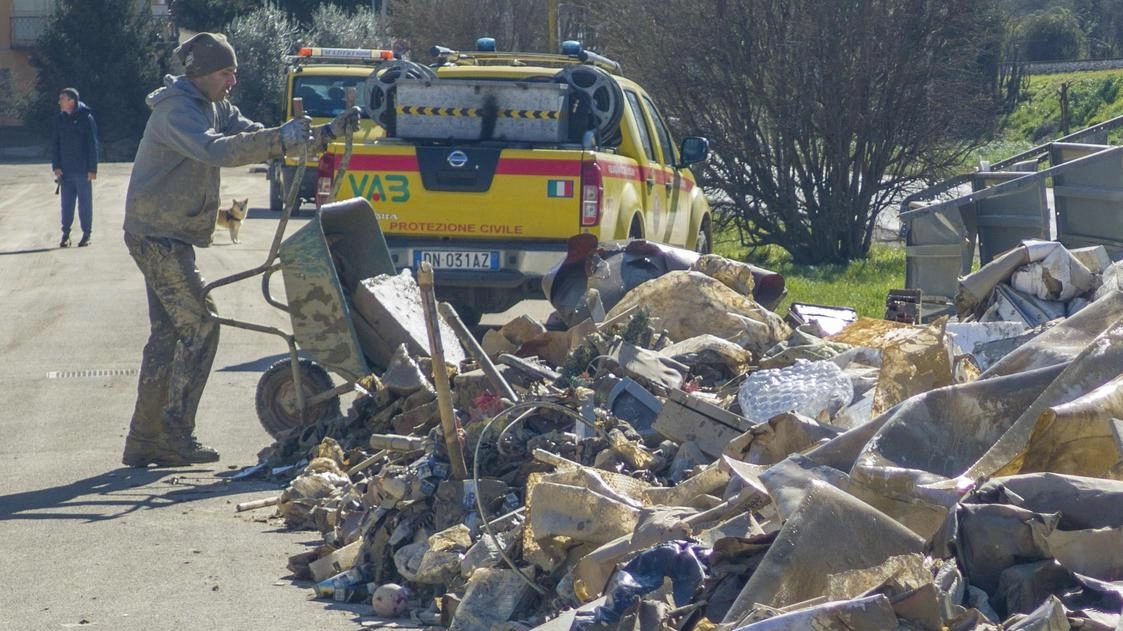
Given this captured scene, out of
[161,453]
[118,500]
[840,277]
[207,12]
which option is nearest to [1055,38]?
[207,12]

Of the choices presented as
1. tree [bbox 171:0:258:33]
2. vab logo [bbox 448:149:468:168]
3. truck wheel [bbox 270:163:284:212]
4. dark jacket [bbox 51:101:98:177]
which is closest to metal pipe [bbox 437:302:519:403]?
vab logo [bbox 448:149:468:168]

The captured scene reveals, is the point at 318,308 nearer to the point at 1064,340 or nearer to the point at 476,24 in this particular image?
the point at 1064,340

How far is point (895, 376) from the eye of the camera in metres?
5.71

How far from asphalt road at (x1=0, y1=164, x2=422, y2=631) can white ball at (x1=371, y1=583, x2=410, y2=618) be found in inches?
2.5

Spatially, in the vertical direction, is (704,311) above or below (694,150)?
below

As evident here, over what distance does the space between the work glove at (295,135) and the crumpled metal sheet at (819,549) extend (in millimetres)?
3817

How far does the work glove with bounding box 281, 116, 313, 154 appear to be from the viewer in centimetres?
709

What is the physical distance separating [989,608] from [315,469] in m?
3.65

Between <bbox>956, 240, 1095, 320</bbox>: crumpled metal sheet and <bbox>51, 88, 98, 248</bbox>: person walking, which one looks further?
A: <bbox>51, 88, 98, 248</bbox>: person walking

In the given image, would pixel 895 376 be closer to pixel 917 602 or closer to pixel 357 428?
pixel 917 602

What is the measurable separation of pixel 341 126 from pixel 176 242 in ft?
3.49

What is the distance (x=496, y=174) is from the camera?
10.1 metres

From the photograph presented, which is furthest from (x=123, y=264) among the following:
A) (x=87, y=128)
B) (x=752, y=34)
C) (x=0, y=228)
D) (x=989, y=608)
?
(x=989, y=608)

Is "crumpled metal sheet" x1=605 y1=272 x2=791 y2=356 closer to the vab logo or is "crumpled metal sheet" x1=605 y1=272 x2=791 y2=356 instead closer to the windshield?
the vab logo
